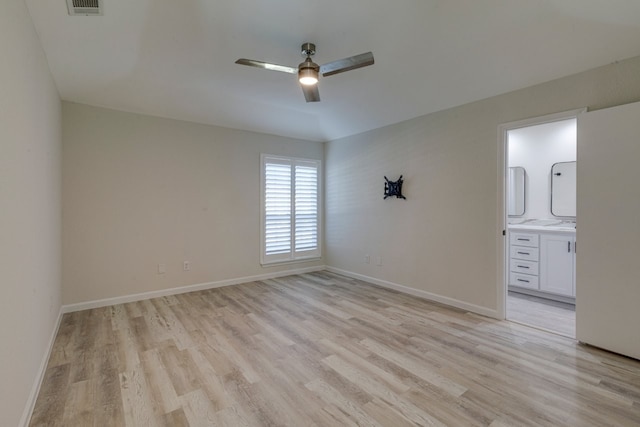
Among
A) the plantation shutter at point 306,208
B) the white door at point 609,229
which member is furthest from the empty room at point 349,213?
the plantation shutter at point 306,208

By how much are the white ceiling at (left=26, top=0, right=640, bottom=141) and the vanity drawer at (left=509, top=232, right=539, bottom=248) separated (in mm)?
2166

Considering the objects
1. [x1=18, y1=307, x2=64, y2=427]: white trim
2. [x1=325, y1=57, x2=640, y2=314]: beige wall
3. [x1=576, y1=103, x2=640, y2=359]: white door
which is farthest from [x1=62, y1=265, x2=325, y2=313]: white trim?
[x1=576, y1=103, x2=640, y2=359]: white door

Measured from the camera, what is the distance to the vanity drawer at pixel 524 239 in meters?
4.24

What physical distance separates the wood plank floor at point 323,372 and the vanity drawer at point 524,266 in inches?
56.9

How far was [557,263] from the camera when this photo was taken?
4000 mm

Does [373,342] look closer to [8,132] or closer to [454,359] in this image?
[454,359]

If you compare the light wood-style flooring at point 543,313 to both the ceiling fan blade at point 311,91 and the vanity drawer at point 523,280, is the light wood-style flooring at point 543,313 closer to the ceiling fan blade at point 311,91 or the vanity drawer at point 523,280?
the vanity drawer at point 523,280

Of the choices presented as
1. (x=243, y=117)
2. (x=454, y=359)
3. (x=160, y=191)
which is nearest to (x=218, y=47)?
(x=243, y=117)

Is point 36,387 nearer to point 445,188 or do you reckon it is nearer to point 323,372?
point 323,372

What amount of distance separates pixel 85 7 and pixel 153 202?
7.89ft

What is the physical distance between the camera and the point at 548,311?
3.69 metres

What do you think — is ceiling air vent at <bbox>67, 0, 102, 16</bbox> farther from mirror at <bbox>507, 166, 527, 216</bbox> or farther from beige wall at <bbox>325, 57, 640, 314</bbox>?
mirror at <bbox>507, 166, 527, 216</bbox>

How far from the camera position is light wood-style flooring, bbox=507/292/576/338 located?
319 centimetres

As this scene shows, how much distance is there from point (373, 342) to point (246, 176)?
323 centimetres
